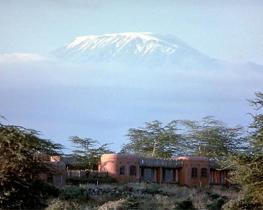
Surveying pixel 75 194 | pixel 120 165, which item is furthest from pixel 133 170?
pixel 75 194

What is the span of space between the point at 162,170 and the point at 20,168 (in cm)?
5492

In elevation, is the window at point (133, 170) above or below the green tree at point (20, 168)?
above

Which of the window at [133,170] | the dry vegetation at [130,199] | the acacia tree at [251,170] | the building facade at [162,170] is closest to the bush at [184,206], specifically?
the dry vegetation at [130,199]

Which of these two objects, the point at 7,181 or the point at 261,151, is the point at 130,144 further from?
the point at 7,181

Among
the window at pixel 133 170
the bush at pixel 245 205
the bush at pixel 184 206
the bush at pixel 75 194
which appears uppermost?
the window at pixel 133 170

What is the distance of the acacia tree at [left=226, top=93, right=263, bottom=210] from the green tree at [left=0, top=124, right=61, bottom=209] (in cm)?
829

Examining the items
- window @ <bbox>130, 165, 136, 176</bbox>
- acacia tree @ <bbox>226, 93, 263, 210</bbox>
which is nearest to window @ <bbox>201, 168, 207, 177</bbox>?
window @ <bbox>130, 165, 136, 176</bbox>

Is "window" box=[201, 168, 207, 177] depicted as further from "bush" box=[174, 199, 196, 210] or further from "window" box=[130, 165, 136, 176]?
"bush" box=[174, 199, 196, 210]

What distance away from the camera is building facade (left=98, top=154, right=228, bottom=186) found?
72.9 m

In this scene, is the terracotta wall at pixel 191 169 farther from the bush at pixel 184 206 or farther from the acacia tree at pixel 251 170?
the acacia tree at pixel 251 170

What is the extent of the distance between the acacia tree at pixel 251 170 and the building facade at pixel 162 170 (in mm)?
44316

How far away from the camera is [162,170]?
7550 cm

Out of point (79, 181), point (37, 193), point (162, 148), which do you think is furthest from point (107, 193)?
point (162, 148)

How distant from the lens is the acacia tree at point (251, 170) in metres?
26.9
